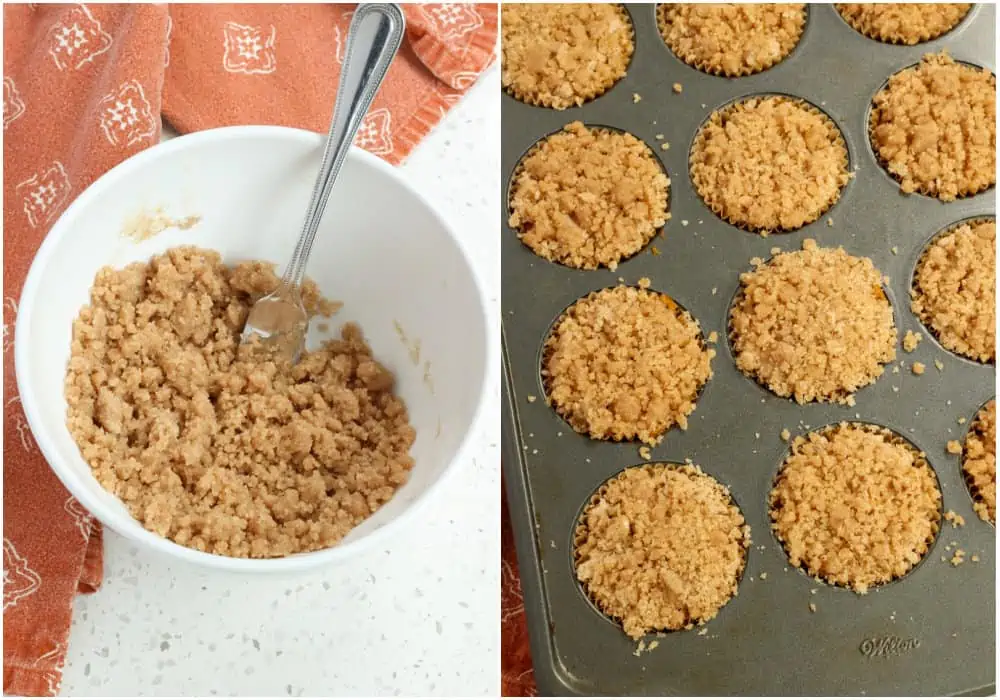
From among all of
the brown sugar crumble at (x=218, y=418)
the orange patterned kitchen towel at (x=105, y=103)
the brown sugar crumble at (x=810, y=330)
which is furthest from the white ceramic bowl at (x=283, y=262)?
the brown sugar crumble at (x=810, y=330)

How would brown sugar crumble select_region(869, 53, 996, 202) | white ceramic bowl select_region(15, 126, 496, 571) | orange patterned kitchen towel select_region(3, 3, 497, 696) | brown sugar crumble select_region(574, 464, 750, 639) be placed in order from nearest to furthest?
white ceramic bowl select_region(15, 126, 496, 571)
orange patterned kitchen towel select_region(3, 3, 497, 696)
brown sugar crumble select_region(574, 464, 750, 639)
brown sugar crumble select_region(869, 53, 996, 202)

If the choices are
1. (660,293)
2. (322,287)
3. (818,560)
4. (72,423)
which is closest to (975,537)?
(818,560)

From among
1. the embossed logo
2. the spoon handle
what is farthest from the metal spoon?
the embossed logo

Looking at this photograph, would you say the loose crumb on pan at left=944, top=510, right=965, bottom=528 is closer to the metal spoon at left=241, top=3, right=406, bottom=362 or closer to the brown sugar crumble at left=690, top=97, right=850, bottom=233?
the brown sugar crumble at left=690, top=97, right=850, bottom=233

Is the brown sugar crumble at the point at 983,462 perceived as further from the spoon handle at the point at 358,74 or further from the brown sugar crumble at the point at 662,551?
the spoon handle at the point at 358,74

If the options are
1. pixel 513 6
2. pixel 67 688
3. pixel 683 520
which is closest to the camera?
pixel 67 688

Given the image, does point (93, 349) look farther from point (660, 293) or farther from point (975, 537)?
point (975, 537)
